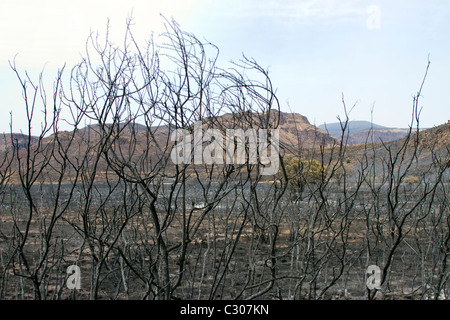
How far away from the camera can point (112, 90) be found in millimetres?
2738

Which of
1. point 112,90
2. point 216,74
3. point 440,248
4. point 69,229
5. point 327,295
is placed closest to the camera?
point 112,90

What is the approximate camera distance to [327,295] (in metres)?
6.98
